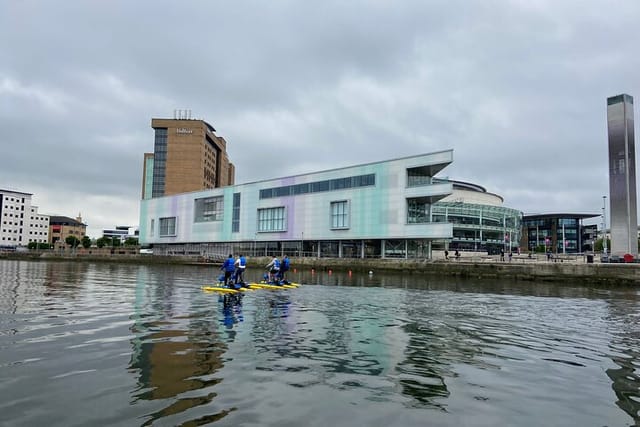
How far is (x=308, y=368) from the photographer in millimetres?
10133

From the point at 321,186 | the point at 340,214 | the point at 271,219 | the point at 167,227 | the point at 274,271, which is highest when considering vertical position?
the point at 321,186

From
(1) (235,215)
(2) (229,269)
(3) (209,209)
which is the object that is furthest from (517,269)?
(3) (209,209)

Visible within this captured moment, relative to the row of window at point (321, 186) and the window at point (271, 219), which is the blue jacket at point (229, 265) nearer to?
the row of window at point (321, 186)

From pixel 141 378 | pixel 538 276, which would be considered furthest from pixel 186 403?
pixel 538 276

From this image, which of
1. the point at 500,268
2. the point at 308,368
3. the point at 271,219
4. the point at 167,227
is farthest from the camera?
the point at 167,227

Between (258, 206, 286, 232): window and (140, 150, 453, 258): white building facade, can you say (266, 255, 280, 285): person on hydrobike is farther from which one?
(258, 206, 286, 232): window

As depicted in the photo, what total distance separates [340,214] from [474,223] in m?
54.8

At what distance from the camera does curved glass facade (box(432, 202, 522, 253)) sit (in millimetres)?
116812

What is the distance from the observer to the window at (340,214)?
8012cm

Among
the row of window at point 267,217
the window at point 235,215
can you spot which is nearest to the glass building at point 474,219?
the row of window at point 267,217

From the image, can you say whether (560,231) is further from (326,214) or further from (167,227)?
(167,227)

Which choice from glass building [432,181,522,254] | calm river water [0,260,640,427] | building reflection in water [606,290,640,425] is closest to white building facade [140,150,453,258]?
glass building [432,181,522,254]

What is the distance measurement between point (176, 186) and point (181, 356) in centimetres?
16395

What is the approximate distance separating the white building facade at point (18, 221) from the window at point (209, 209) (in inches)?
4344
